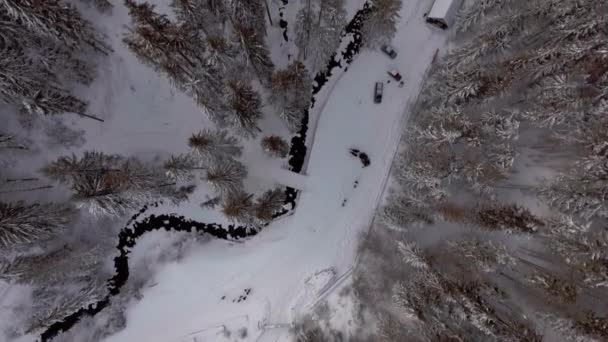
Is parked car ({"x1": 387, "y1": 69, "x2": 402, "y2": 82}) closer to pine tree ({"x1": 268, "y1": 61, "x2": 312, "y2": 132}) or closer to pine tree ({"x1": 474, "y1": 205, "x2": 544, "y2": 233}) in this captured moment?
pine tree ({"x1": 268, "y1": 61, "x2": 312, "y2": 132})

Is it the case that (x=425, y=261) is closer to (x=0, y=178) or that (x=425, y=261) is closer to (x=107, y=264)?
(x=107, y=264)

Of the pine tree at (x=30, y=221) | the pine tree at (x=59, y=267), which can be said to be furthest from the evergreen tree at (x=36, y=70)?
the pine tree at (x=59, y=267)

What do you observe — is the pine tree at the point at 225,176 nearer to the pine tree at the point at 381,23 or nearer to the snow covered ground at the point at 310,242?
the snow covered ground at the point at 310,242

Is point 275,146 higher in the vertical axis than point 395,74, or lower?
lower

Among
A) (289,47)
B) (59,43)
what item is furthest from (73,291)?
(289,47)

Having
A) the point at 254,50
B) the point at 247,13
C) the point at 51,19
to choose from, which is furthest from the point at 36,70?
the point at 254,50

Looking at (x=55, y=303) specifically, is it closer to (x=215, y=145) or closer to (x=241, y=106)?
(x=215, y=145)
